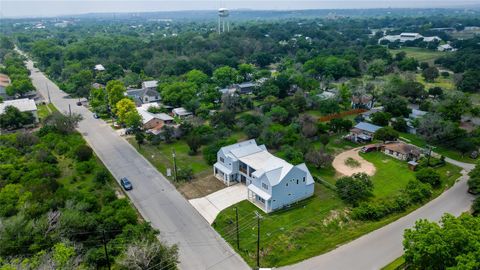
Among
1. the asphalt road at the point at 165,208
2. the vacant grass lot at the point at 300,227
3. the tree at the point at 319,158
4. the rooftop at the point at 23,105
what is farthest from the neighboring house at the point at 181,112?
the vacant grass lot at the point at 300,227

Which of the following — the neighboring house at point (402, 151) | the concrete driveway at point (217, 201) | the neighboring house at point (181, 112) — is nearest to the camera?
the concrete driveway at point (217, 201)

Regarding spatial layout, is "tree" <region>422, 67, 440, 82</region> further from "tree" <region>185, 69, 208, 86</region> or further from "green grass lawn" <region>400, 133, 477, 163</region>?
"tree" <region>185, 69, 208, 86</region>

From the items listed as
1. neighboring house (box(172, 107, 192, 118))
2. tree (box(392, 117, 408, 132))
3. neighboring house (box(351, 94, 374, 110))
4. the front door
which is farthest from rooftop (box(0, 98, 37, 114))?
tree (box(392, 117, 408, 132))

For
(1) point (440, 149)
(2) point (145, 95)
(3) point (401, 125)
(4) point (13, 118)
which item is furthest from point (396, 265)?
(2) point (145, 95)

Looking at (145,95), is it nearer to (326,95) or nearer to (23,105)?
(23,105)

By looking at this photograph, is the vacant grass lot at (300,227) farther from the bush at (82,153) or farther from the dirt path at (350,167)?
the bush at (82,153)

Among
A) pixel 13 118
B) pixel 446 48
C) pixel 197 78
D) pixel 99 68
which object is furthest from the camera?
pixel 446 48

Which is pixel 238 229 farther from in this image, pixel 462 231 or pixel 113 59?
pixel 113 59
